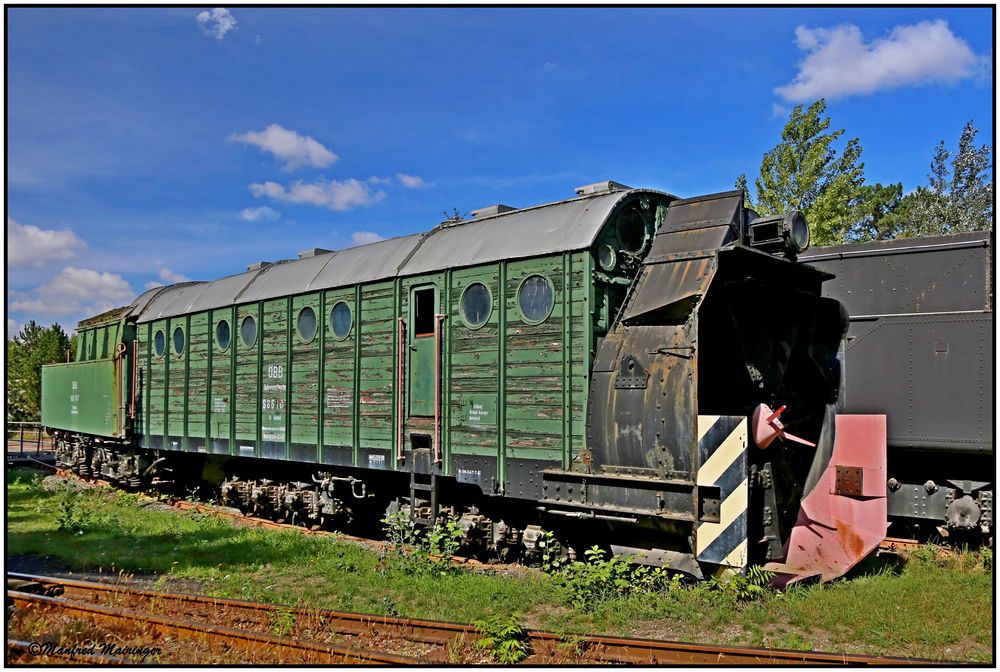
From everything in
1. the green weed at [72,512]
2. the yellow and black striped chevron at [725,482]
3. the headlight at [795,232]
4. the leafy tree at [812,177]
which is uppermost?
the leafy tree at [812,177]

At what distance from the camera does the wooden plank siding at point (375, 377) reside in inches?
329

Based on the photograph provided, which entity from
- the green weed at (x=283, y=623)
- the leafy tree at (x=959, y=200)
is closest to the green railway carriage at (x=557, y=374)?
the green weed at (x=283, y=623)

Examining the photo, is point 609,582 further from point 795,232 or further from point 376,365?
point 376,365

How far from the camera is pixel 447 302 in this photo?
971 centimetres

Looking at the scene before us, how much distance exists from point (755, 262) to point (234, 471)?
10707 mm

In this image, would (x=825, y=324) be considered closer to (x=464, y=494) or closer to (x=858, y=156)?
(x=464, y=494)

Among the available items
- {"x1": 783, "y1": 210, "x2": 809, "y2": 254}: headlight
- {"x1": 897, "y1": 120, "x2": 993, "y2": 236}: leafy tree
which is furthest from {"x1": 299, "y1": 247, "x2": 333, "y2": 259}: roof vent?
{"x1": 897, "y1": 120, "x2": 993, "y2": 236}: leafy tree

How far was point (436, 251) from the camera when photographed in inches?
402

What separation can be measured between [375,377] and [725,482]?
17.4 feet

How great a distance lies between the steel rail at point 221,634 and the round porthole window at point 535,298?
A: 13.2ft

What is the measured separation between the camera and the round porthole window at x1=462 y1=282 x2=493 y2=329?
920cm

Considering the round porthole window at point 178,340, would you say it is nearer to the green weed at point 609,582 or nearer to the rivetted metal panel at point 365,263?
the rivetted metal panel at point 365,263

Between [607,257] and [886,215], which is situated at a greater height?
[886,215]

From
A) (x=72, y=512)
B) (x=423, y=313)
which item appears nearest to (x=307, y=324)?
(x=423, y=313)
